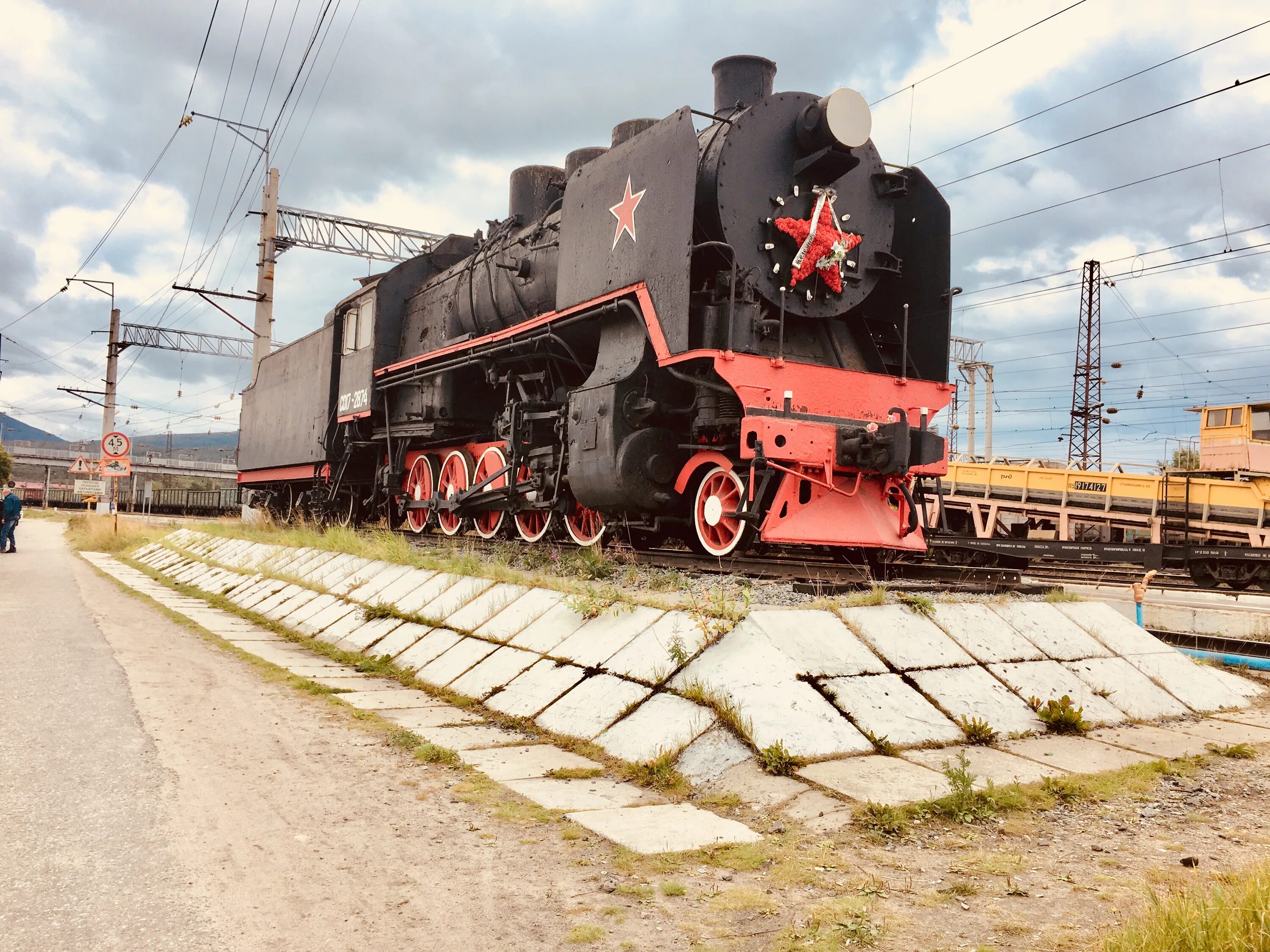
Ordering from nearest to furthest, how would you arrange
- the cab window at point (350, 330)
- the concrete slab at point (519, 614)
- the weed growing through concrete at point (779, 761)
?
the weed growing through concrete at point (779, 761)
the concrete slab at point (519, 614)
the cab window at point (350, 330)

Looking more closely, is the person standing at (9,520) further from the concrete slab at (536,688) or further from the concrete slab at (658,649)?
the concrete slab at (658,649)

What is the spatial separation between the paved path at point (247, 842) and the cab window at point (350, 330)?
9.09 metres

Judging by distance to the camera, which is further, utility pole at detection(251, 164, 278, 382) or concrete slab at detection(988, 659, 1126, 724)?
utility pole at detection(251, 164, 278, 382)

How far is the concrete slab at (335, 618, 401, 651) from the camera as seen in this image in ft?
24.0

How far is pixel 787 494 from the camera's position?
6.49 m

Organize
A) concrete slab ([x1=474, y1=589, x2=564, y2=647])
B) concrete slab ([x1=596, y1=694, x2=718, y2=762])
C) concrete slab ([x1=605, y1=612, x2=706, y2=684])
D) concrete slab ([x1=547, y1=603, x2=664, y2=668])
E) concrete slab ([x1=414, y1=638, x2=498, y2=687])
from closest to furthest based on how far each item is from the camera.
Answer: concrete slab ([x1=596, y1=694, x2=718, y2=762]) → concrete slab ([x1=605, y1=612, x2=706, y2=684]) → concrete slab ([x1=547, y1=603, x2=664, y2=668]) → concrete slab ([x1=414, y1=638, x2=498, y2=687]) → concrete slab ([x1=474, y1=589, x2=564, y2=647])

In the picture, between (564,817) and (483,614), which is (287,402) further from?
(564,817)

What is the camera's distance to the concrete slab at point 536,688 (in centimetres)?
498

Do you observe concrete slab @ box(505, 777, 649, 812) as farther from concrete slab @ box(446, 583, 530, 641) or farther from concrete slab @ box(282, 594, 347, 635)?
concrete slab @ box(282, 594, 347, 635)

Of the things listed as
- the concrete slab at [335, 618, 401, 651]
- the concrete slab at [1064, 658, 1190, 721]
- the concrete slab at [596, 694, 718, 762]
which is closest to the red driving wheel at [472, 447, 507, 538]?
the concrete slab at [335, 618, 401, 651]

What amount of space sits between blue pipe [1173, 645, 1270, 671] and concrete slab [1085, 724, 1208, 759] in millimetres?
2096

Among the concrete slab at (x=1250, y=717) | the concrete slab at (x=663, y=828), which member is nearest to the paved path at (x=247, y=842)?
the concrete slab at (x=663, y=828)

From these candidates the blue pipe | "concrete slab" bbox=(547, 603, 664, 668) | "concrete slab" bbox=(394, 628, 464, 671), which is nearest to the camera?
"concrete slab" bbox=(547, 603, 664, 668)

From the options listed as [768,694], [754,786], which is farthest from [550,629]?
[754,786]
